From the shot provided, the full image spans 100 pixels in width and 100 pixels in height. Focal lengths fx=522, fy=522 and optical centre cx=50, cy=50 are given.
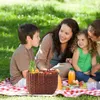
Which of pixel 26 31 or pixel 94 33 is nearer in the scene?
pixel 26 31

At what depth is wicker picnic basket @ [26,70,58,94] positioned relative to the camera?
616 centimetres

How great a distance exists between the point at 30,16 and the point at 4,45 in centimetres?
307

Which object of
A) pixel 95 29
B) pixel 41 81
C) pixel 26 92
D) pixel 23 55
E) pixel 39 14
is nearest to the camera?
pixel 41 81

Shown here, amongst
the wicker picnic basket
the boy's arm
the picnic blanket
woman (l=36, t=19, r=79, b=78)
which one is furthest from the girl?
the wicker picnic basket

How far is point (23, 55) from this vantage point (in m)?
6.70

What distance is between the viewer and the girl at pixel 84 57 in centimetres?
711

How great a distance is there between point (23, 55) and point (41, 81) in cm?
65

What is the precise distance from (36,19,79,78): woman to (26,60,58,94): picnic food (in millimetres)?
924

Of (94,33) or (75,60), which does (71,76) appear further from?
(94,33)

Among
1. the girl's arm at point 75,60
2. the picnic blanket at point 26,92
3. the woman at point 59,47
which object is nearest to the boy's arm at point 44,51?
the woman at point 59,47

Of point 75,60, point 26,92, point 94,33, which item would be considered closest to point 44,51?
point 75,60

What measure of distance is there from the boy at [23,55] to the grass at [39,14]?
2.21 metres

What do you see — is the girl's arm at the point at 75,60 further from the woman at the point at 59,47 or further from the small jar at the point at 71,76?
the small jar at the point at 71,76

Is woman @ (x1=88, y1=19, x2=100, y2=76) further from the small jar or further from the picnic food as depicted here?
the picnic food
